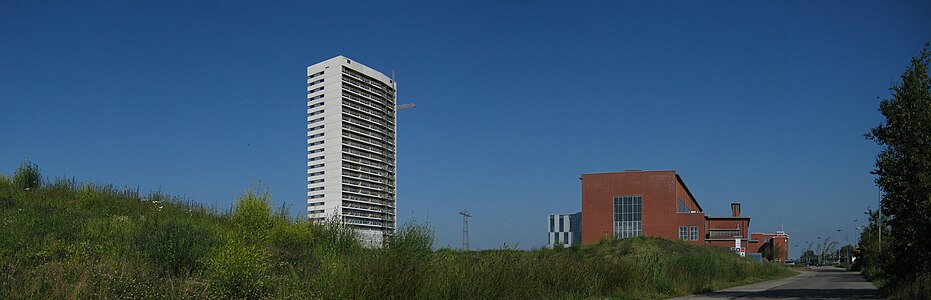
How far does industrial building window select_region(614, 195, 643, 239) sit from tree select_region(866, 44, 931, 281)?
237 feet

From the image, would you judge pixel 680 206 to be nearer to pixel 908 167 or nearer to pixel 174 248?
pixel 908 167

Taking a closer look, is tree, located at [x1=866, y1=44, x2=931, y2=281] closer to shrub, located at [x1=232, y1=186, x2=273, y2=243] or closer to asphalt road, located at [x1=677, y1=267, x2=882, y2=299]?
asphalt road, located at [x1=677, y1=267, x2=882, y2=299]

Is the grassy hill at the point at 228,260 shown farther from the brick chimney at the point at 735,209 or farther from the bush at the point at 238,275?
the brick chimney at the point at 735,209

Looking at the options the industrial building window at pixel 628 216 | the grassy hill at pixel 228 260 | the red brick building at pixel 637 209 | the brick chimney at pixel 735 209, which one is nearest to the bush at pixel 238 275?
the grassy hill at pixel 228 260

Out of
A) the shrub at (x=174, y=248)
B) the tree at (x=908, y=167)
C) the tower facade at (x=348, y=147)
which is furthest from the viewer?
the tower facade at (x=348, y=147)

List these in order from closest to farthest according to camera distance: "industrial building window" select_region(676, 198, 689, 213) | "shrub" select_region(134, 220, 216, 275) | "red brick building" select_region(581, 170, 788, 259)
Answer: "shrub" select_region(134, 220, 216, 275), "red brick building" select_region(581, 170, 788, 259), "industrial building window" select_region(676, 198, 689, 213)

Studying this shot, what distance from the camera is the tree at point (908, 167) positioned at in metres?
21.0

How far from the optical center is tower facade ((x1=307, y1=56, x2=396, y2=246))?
36219mm

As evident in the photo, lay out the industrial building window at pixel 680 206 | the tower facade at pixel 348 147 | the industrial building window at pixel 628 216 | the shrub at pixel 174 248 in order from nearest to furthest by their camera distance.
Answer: the shrub at pixel 174 248 → the tower facade at pixel 348 147 → the industrial building window at pixel 628 216 → the industrial building window at pixel 680 206

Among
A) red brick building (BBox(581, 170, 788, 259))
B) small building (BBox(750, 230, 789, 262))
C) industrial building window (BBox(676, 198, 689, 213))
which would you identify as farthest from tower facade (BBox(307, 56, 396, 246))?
small building (BBox(750, 230, 789, 262))

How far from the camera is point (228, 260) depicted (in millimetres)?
12109

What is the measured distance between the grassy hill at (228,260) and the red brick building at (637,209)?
70221mm

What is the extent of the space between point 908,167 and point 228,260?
67.3ft

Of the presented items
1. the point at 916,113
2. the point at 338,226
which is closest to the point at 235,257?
the point at 338,226
